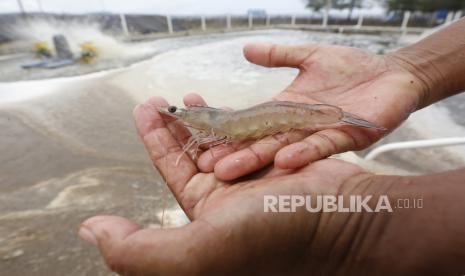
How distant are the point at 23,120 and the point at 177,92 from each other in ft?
12.8

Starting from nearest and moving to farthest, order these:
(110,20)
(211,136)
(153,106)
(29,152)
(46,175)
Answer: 1. (153,106)
2. (211,136)
3. (46,175)
4. (29,152)
5. (110,20)

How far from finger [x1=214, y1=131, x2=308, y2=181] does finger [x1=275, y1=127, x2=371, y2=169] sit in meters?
0.24

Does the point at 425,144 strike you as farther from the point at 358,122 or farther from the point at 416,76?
the point at 358,122

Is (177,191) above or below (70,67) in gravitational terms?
above

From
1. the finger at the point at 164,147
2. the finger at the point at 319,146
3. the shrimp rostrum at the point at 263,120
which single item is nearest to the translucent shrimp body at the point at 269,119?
the shrimp rostrum at the point at 263,120

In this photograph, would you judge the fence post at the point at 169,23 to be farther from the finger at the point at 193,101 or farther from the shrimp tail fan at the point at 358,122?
the shrimp tail fan at the point at 358,122

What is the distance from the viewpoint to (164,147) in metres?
2.67

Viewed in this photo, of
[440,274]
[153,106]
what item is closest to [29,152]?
[153,106]

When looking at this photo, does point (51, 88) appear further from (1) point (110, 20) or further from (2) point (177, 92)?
(1) point (110, 20)

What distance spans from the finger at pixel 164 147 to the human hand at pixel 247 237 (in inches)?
22.9

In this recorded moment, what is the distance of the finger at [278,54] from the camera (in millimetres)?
3465

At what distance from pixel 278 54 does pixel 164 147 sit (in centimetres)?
173

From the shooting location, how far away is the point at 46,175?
4.64 metres

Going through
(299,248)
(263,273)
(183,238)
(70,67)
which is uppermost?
(183,238)
